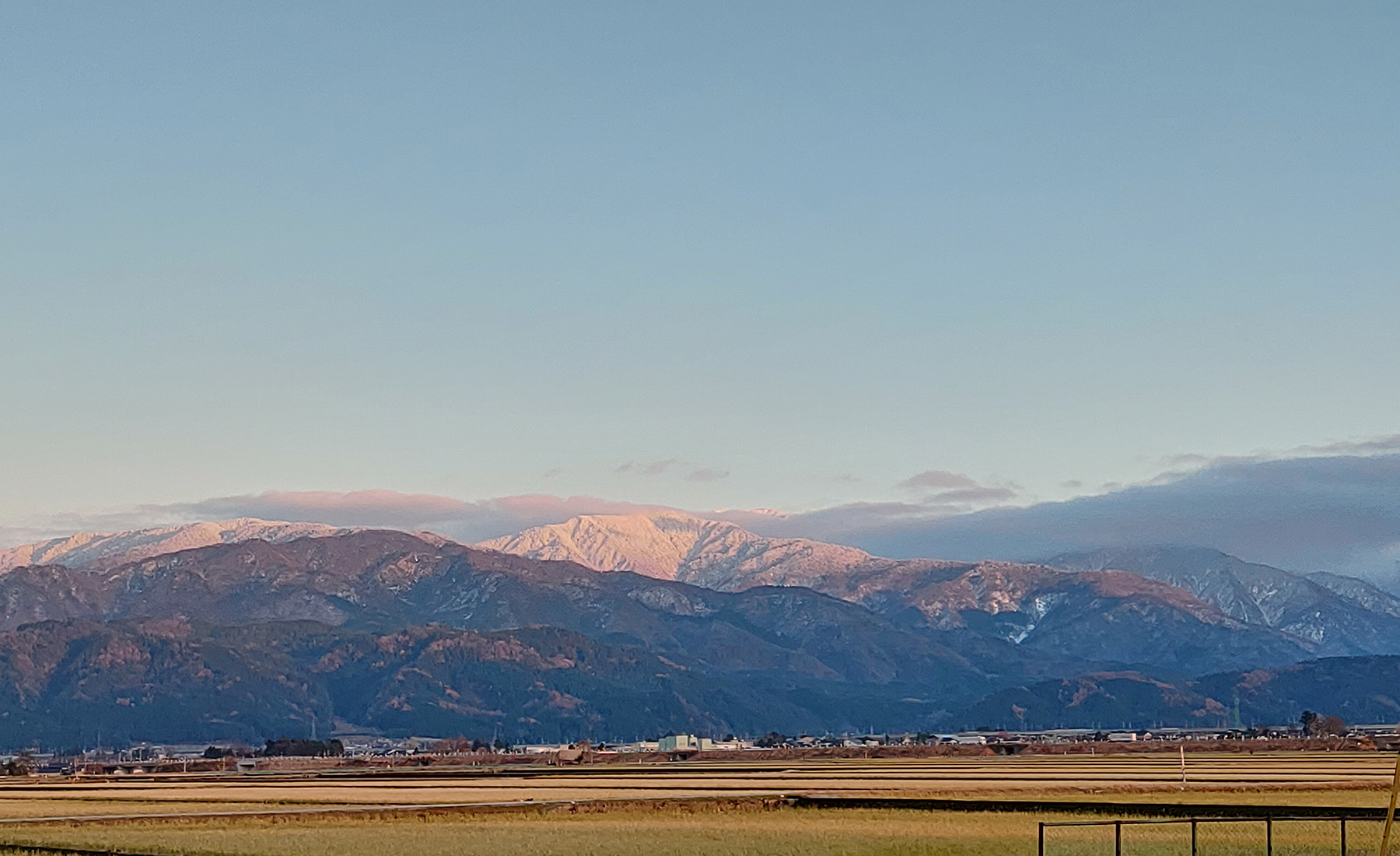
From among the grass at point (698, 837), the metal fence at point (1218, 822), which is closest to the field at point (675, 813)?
the grass at point (698, 837)

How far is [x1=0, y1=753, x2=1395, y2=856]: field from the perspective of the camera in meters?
61.7

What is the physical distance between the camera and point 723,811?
83688 mm

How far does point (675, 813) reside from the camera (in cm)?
8325

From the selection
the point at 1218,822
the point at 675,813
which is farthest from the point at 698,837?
the point at 1218,822

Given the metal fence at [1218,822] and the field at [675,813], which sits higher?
the metal fence at [1218,822]

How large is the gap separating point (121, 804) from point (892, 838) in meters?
52.4

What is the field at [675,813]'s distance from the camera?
6169 cm

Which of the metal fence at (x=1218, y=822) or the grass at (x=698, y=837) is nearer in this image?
the metal fence at (x=1218, y=822)

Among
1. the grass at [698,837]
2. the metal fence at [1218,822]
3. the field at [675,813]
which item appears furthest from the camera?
the field at [675,813]

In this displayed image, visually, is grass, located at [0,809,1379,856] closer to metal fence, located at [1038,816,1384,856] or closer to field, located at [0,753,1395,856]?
field, located at [0,753,1395,856]

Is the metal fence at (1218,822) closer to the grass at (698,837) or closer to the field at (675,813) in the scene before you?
the grass at (698,837)

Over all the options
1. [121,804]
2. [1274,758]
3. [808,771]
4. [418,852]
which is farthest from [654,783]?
[1274,758]

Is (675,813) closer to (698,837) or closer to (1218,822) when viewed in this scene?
(698,837)

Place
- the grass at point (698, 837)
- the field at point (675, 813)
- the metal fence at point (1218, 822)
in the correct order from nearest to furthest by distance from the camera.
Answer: the metal fence at point (1218, 822) < the grass at point (698, 837) < the field at point (675, 813)
